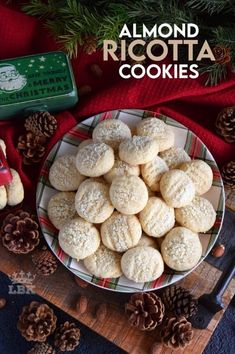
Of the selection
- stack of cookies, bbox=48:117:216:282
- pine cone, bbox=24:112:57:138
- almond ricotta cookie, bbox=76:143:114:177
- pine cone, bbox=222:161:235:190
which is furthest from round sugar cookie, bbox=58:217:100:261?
pine cone, bbox=222:161:235:190

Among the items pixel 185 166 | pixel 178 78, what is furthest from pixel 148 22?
pixel 185 166

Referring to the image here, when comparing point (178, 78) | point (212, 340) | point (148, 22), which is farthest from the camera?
point (212, 340)

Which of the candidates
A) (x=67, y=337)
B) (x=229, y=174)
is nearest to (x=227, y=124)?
(x=229, y=174)

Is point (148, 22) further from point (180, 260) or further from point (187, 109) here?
point (180, 260)

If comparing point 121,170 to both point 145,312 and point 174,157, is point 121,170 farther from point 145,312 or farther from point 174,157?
point 145,312

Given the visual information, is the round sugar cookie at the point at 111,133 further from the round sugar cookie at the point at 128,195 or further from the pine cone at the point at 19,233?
the pine cone at the point at 19,233

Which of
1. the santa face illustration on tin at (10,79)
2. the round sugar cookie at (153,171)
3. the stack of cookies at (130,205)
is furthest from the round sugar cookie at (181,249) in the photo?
the santa face illustration on tin at (10,79)
